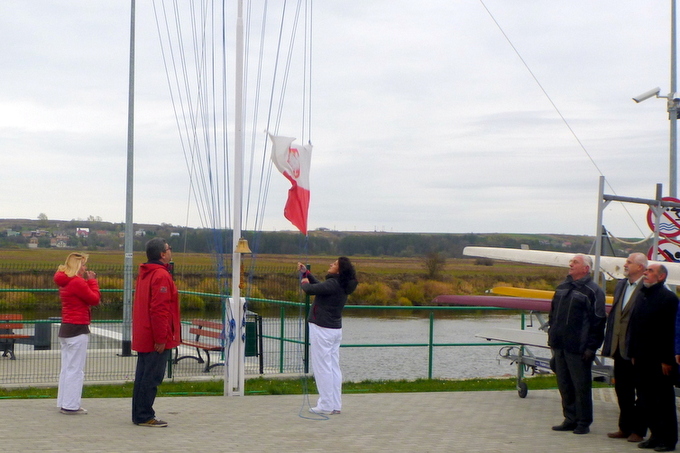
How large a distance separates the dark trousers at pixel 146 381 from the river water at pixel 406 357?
6208 millimetres

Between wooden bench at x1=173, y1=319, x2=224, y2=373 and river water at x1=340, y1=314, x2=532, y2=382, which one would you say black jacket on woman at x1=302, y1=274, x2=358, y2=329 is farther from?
river water at x1=340, y1=314, x2=532, y2=382

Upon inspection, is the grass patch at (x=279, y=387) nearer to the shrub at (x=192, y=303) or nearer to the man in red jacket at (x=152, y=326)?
the man in red jacket at (x=152, y=326)

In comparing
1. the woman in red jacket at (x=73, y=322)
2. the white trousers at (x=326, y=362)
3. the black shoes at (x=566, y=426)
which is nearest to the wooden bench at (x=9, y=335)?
the woman in red jacket at (x=73, y=322)

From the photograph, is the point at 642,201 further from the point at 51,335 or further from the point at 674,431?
the point at 51,335

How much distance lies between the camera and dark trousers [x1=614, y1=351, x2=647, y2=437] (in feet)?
26.0

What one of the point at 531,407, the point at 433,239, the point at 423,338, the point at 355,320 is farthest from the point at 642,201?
the point at 433,239

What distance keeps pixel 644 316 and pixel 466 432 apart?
6.91 ft

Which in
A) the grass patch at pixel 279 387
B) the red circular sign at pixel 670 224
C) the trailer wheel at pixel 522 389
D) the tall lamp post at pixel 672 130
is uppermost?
the tall lamp post at pixel 672 130

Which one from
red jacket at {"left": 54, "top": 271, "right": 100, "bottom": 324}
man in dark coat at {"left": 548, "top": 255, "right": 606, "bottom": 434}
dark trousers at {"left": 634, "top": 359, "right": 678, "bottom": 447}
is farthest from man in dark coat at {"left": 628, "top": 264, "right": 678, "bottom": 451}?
red jacket at {"left": 54, "top": 271, "right": 100, "bottom": 324}

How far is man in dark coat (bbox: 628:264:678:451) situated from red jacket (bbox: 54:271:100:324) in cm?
543

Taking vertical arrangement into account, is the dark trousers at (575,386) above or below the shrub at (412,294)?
above

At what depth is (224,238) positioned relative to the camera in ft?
32.6

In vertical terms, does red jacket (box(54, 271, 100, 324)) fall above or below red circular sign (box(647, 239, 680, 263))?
below

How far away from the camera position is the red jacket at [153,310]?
307 inches
